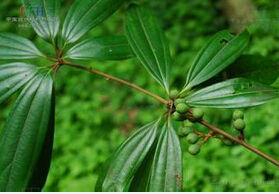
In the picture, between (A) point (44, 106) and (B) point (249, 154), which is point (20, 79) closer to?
(A) point (44, 106)

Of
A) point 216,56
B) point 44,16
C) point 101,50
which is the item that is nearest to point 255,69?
point 216,56

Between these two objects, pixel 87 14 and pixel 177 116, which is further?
pixel 87 14

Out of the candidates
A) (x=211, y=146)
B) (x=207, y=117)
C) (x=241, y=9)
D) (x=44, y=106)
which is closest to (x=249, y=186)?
(x=211, y=146)

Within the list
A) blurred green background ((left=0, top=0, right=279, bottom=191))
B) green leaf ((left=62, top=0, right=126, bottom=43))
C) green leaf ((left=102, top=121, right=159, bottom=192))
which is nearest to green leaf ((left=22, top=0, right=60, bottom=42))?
green leaf ((left=62, top=0, right=126, bottom=43))

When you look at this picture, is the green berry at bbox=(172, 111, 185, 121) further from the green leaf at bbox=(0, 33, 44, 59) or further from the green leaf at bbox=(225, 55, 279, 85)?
the green leaf at bbox=(0, 33, 44, 59)

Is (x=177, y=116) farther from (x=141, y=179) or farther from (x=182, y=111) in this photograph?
(x=141, y=179)

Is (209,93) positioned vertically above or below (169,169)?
above

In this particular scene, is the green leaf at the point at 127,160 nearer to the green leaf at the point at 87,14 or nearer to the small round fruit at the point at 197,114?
the small round fruit at the point at 197,114
